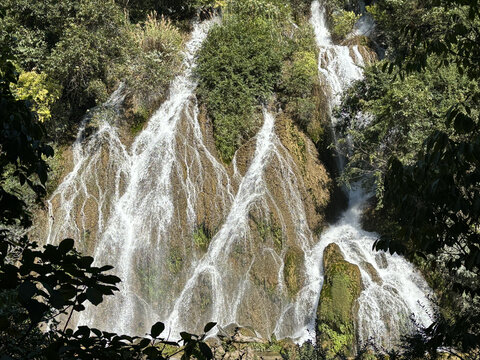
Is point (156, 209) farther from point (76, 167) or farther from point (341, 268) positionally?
point (341, 268)

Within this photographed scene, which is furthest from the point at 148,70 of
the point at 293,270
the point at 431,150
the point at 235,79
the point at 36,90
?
the point at 431,150

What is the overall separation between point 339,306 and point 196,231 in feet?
13.1

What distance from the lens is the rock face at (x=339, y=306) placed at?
9.91 meters

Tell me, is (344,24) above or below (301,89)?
above

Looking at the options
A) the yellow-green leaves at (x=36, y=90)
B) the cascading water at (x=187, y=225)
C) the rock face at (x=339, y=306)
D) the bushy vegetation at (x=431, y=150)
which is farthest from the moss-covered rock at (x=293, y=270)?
the yellow-green leaves at (x=36, y=90)

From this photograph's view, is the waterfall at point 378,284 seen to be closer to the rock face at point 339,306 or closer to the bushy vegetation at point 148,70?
the rock face at point 339,306

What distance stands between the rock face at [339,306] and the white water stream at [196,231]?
0.88 feet

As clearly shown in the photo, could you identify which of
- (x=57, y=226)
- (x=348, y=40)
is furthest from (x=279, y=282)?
(x=348, y=40)

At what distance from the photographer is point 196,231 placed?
12.0 metres

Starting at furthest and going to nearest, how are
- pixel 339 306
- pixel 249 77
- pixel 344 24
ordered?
pixel 344 24, pixel 249 77, pixel 339 306

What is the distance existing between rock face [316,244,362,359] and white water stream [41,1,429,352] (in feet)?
0.88

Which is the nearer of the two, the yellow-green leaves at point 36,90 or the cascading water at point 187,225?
the cascading water at point 187,225

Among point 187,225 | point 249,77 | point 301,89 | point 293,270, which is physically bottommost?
point 293,270

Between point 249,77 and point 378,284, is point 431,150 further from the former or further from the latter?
point 249,77
